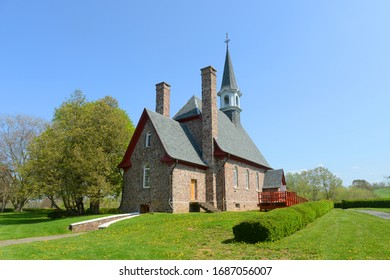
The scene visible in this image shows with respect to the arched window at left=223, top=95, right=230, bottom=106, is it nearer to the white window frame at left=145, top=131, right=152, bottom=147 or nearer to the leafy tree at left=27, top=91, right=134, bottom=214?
the leafy tree at left=27, top=91, right=134, bottom=214

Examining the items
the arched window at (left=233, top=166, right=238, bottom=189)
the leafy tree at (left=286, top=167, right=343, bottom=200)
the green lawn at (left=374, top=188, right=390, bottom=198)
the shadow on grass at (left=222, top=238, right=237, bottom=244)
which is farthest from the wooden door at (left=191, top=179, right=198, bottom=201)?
the green lawn at (left=374, top=188, right=390, bottom=198)

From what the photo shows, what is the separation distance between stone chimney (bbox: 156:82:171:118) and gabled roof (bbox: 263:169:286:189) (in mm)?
14596

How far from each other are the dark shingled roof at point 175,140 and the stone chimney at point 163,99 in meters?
2.02

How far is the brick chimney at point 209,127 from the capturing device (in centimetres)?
2561

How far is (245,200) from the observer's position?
96.2 feet

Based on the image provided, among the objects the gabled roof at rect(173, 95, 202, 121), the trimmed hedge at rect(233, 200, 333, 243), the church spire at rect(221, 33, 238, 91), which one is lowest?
the trimmed hedge at rect(233, 200, 333, 243)

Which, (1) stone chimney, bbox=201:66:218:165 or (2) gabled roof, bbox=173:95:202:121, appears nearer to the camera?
(1) stone chimney, bbox=201:66:218:165

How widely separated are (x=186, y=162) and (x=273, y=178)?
50.8 feet

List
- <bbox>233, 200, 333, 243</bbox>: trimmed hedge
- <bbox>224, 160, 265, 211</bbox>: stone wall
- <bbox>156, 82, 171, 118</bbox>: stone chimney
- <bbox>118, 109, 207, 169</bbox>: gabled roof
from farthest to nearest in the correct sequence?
<bbox>156, 82, 171, 118</bbox>: stone chimney, <bbox>224, 160, 265, 211</bbox>: stone wall, <bbox>118, 109, 207, 169</bbox>: gabled roof, <bbox>233, 200, 333, 243</bbox>: trimmed hedge

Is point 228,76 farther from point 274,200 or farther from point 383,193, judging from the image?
point 383,193

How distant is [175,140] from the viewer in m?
24.9

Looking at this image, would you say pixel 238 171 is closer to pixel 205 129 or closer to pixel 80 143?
pixel 205 129

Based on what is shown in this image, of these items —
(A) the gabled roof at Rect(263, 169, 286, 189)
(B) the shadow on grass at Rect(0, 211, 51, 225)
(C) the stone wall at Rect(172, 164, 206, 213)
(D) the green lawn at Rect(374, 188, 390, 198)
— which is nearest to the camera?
(C) the stone wall at Rect(172, 164, 206, 213)

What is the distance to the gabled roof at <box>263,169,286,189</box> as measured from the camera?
3478 centimetres
